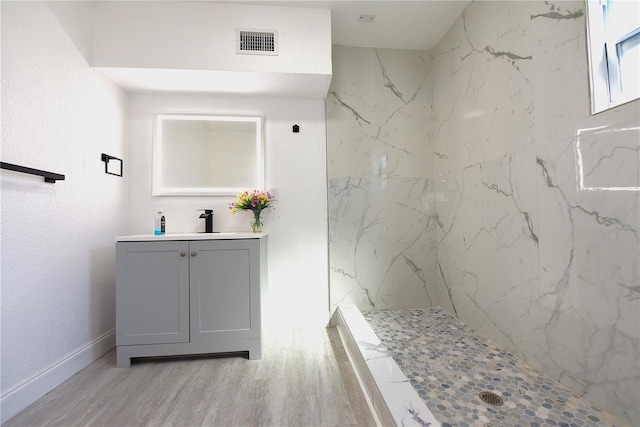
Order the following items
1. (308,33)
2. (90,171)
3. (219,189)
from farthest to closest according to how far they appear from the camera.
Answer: (219,189) < (308,33) < (90,171)

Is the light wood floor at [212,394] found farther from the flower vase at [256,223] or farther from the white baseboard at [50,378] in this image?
the flower vase at [256,223]

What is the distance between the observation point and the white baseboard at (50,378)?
4.27 feet

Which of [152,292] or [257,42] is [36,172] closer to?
[152,292]

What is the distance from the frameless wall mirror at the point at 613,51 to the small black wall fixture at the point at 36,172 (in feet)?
8.39

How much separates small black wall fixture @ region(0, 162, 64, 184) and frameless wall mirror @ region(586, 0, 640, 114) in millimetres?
2556

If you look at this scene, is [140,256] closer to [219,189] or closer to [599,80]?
[219,189]

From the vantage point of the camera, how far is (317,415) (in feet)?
4.30

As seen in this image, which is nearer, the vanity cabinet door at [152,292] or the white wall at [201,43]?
the vanity cabinet door at [152,292]

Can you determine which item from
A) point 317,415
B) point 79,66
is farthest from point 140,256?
point 317,415

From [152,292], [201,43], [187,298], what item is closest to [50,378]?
[152,292]

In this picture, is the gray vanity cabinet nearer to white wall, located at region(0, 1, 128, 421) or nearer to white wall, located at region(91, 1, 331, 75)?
white wall, located at region(0, 1, 128, 421)

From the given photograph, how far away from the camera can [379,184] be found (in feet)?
8.15

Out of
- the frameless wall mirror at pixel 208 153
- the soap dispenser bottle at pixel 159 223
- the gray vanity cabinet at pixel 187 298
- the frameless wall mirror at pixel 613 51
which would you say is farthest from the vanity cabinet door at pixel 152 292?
the frameless wall mirror at pixel 613 51

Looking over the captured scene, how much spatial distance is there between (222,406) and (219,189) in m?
1.54
